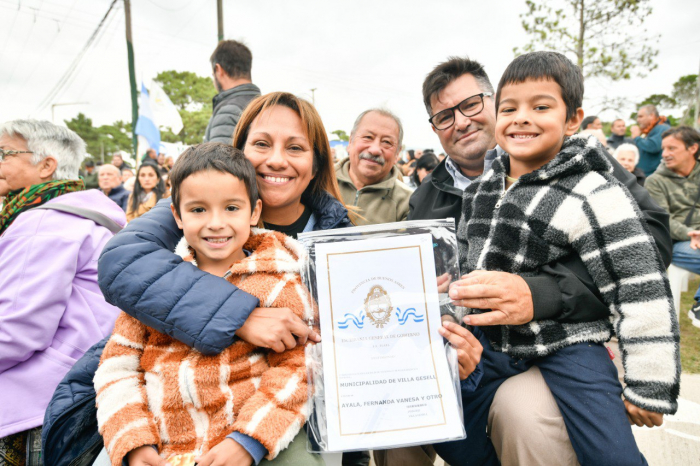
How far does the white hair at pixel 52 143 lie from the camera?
2730 mm

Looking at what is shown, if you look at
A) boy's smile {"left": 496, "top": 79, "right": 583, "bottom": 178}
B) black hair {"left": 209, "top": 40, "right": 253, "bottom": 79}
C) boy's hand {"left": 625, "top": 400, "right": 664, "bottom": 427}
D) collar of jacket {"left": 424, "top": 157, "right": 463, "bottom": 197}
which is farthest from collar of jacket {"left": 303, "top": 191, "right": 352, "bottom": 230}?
black hair {"left": 209, "top": 40, "right": 253, "bottom": 79}

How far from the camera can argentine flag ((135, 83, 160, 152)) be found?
9.37 metres

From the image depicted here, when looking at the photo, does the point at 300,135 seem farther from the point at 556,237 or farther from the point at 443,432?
the point at 443,432

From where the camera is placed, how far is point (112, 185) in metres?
8.44

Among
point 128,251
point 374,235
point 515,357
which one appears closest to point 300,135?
point 374,235

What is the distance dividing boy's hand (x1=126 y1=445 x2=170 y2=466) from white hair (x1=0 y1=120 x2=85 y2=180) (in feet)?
7.41

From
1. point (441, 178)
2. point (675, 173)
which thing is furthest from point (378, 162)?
→ point (675, 173)

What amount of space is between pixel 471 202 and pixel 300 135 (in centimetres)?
88

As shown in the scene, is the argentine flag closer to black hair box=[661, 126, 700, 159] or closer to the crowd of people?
the crowd of people

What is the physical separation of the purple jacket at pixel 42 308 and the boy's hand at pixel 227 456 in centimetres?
124

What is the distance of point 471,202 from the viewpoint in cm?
193

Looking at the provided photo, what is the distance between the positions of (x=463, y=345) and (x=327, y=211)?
101 centimetres

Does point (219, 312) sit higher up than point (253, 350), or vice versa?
point (219, 312)

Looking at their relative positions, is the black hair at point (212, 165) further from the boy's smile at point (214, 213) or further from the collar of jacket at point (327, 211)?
the collar of jacket at point (327, 211)
